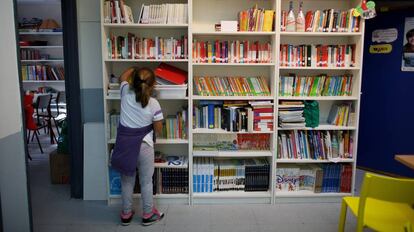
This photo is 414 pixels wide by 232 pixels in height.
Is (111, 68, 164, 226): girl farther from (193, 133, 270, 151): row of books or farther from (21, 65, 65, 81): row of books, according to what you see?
(21, 65, 65, 81): row of books

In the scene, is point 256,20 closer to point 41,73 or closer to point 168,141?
point 168,141

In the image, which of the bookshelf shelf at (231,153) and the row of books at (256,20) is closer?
the row of books at (256,20)

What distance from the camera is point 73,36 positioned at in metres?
3.63

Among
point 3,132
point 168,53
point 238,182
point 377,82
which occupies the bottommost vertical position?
point 238,182

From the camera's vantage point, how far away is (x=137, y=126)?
3113 millimetres

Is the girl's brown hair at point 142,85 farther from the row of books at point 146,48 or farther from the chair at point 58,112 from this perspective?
the chair at point 58,112

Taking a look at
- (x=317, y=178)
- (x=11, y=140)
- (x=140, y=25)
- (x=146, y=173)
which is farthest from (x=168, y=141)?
(x=317, y=178)

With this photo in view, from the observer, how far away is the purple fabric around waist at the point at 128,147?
310cm

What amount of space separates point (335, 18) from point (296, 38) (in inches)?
17.8

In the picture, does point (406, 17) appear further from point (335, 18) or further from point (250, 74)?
point (250, 74)

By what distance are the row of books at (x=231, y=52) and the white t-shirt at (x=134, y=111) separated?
77cm

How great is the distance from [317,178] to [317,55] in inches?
52.5

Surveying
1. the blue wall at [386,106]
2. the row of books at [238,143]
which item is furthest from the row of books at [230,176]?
the blue wall at [386,106]

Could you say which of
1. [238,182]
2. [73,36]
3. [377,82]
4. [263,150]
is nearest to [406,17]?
[377,82]
